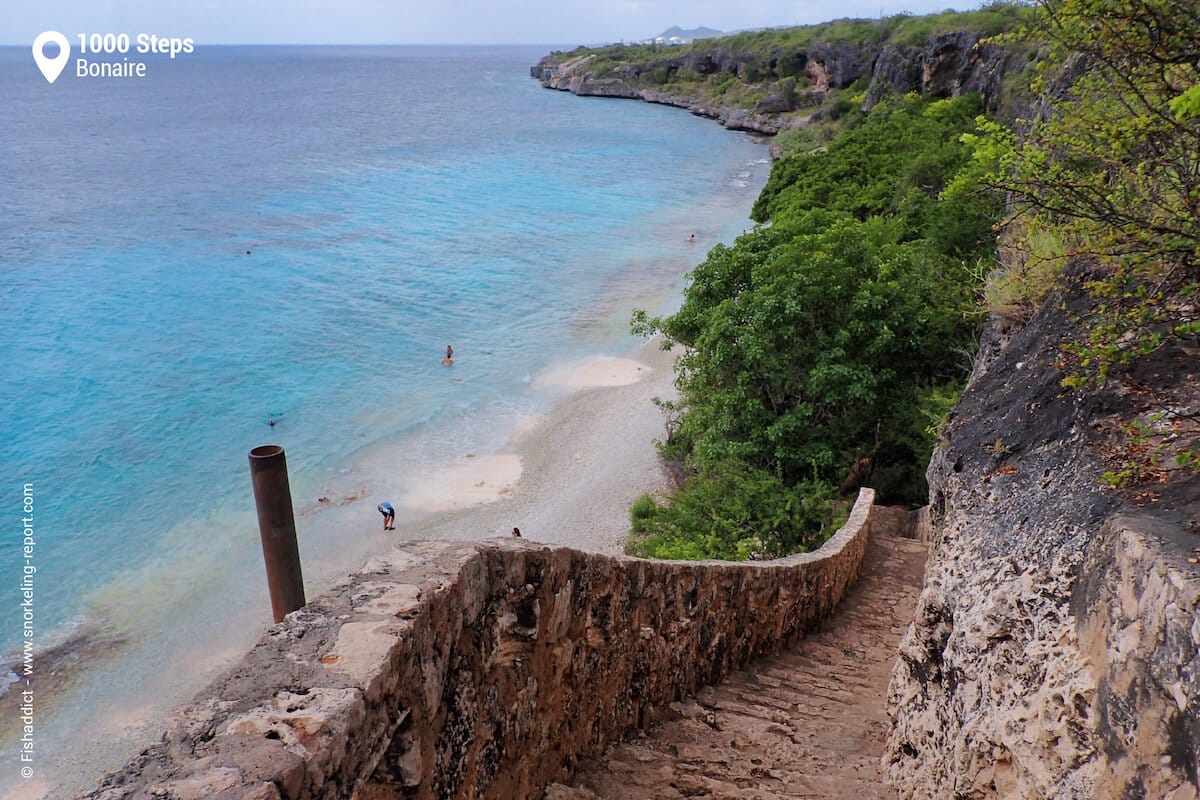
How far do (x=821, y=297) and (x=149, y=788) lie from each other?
51.6ft

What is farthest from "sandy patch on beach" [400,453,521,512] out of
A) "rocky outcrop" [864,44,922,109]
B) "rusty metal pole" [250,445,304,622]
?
"rocky outcrop" [864,44,922,109]

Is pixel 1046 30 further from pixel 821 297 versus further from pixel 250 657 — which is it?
pixel 821 297

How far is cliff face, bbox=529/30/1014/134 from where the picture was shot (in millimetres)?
51156

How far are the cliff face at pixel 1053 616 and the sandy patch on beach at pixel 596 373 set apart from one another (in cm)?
2387

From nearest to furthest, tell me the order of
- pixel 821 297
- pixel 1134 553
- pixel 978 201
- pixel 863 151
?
pixel 1134 553 < pixel 821 297 < pixel 978 201 < pixel 863 151

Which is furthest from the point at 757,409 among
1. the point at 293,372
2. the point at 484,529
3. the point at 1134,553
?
the point at 293,372

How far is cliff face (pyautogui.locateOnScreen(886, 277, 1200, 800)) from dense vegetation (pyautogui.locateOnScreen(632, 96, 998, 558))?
8043mm

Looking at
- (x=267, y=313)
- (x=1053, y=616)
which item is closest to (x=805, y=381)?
(x=1053, y=616)

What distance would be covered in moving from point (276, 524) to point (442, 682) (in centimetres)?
284

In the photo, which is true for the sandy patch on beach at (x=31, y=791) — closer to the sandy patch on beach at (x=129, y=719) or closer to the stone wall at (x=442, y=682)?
the sandy patch on beach at (x=129, y=719)

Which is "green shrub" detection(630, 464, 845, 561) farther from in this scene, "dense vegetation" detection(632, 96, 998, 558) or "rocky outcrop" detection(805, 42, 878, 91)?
"rocky outcrop" detection(805, 42, 878, 91)

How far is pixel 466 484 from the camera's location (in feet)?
80.7

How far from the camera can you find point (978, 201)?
68.6ft

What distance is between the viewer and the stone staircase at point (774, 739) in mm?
5281
